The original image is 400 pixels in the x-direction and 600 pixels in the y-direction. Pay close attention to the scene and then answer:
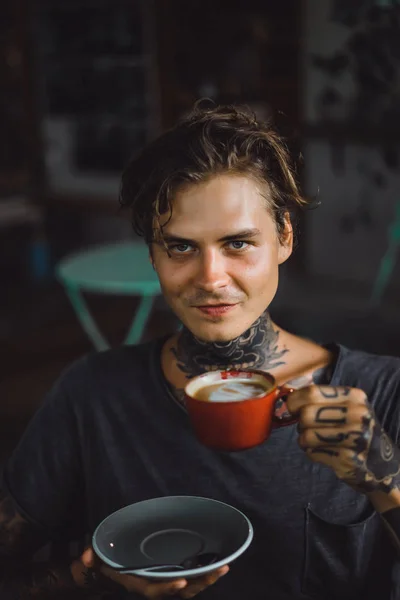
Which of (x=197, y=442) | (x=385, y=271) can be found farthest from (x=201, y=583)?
(x=385, y=271)

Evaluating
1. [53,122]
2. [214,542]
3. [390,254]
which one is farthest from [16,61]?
[214,542]

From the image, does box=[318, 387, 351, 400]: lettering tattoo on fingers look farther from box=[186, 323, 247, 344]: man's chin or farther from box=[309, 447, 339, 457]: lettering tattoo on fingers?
box=[186, 323, 247, 344]: man's chin

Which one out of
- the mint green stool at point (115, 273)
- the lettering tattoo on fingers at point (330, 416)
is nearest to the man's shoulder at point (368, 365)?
the lettering tattoo on fingers at point (330, 416)

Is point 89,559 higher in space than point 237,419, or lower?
lower

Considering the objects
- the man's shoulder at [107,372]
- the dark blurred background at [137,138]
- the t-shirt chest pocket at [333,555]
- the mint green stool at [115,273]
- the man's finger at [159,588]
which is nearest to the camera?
the man's finger at [159,588]

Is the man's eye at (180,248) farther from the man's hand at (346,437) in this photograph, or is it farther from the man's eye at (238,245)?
the man's hand at (346,437)

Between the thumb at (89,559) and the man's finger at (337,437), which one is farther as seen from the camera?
the thumb at (89,559)

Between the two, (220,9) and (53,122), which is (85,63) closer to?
(53,122)

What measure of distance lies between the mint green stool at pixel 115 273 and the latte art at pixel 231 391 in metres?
1.89

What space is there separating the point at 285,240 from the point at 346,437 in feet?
1.21

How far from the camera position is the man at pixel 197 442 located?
1073mm

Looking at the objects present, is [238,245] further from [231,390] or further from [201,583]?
[201,583]

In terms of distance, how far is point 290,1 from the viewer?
15.0 feet

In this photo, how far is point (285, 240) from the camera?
46.3 inches
